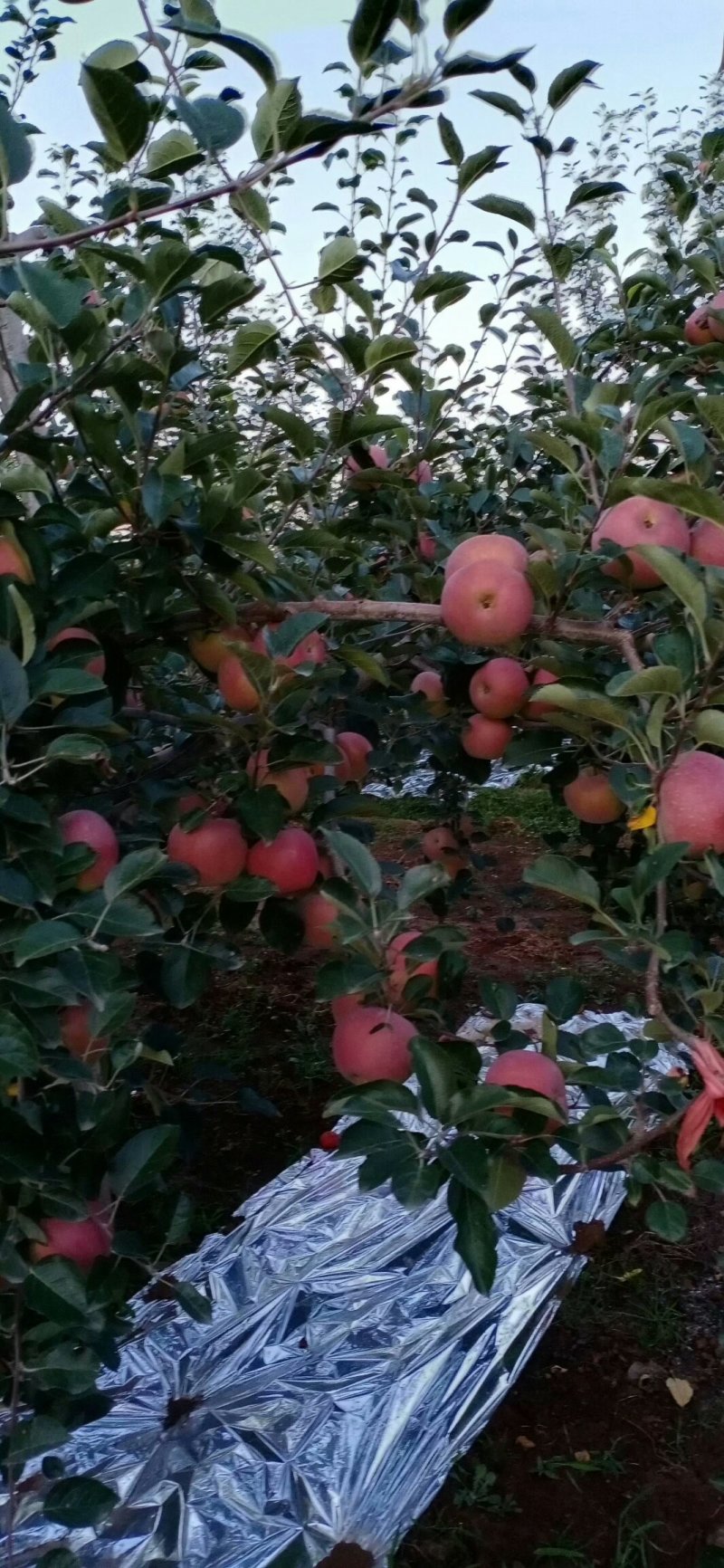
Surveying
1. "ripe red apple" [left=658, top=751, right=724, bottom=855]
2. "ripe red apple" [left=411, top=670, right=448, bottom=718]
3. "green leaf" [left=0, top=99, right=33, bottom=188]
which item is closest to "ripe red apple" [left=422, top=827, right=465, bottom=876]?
"ripe red apple" [left=411, top=670, right=448, bottom=718]

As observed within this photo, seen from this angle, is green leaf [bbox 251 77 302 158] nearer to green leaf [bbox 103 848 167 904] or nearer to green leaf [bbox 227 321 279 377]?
green leaf [bbox 227 321 279 377]

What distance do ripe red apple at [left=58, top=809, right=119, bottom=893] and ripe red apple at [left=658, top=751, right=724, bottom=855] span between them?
0.46m

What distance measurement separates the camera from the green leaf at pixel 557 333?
1150 millimetres

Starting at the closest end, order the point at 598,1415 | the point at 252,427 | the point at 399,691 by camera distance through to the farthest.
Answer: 1. the point at 399,691
2. the point at 598,1415
3. the point at 252,427

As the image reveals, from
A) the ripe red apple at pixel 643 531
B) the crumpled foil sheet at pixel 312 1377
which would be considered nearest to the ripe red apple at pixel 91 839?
the ripe red apple at pixel 643 531

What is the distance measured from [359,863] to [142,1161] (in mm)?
315

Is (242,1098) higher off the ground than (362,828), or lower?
lower

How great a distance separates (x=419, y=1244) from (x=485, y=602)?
1.41 metres

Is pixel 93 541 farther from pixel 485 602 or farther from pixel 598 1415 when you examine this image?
pixel 598 1415

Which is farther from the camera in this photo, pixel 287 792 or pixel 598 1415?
pixel 598 1415

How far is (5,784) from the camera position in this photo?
801 mm

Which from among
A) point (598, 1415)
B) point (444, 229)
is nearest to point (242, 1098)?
A: point (598, 1415)

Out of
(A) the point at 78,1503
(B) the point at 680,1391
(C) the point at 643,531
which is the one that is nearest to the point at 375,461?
(C) the point at 643,531

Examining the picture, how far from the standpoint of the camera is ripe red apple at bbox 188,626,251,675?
3.47ft
